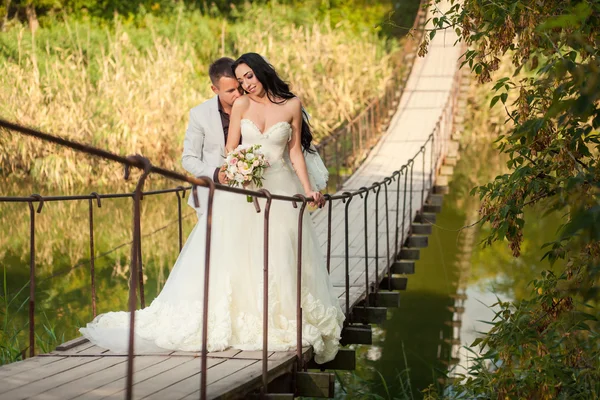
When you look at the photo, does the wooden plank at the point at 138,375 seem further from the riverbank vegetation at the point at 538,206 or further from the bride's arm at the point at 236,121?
the riverbank vegetation at the point at 538,206

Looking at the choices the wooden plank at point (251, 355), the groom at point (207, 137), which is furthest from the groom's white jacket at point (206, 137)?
the wooden plank at point (251, 355)

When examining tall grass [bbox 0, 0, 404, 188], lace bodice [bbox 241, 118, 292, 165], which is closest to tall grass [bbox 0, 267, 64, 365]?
lace bodice [bbox 241, 118, 292, 165]

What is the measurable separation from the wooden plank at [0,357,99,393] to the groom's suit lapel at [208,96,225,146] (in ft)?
4.59

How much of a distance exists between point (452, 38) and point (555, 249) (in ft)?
46.8

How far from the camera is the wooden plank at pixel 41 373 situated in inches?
136

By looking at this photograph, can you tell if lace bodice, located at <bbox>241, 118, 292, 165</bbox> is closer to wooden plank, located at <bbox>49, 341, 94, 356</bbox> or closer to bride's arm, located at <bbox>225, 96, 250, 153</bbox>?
bride's arm, located at <bbox>225, 96, 250, 153</bbox>

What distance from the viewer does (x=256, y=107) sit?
14.2 ft

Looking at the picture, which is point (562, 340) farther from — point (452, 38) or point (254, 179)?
point (452, 38)

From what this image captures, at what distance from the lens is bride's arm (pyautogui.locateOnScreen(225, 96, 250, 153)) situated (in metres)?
4.30

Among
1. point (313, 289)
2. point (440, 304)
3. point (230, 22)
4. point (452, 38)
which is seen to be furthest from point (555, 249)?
point (230, 22)

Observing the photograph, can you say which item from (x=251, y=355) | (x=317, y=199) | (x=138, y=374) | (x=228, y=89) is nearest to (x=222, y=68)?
(x=228, y=89)

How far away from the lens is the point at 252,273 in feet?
13.5

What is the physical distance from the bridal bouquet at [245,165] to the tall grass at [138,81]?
865 centimetres

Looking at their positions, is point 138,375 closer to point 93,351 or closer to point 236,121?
point 93,351
